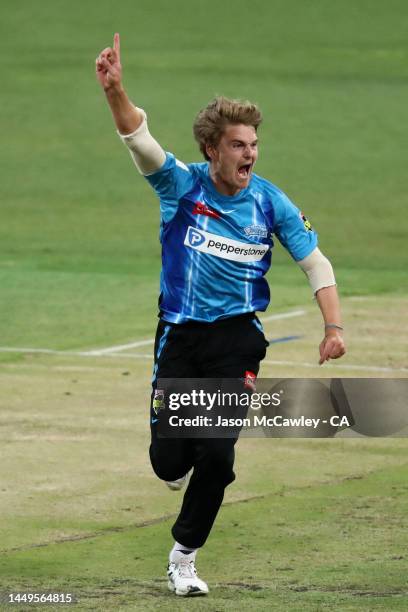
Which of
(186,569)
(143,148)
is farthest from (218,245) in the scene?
(186,569)

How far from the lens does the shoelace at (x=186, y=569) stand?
26.3 feet

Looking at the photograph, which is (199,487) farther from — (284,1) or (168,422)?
(284,1)

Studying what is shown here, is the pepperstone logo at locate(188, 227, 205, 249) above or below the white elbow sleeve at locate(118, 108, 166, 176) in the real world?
below

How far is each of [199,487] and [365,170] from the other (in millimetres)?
23780

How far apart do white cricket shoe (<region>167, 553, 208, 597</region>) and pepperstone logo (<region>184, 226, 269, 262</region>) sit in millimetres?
1528

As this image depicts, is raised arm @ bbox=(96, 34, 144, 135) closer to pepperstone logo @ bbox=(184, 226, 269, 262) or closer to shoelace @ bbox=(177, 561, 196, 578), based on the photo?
pepperstone logo @ bbox=(184, 226, 269, 262)

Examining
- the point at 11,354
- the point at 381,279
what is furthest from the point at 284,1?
the point at 11,354

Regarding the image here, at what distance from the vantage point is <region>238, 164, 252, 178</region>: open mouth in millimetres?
7992

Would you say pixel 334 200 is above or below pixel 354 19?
below

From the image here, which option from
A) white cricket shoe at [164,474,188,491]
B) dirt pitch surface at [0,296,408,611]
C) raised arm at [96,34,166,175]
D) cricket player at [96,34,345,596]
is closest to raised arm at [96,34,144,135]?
raised arm at [96,34,166,175]

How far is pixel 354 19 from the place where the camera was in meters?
45.5

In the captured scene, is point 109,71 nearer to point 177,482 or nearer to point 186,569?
point 177,482

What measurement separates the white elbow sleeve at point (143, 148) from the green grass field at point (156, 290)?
212 centimetres

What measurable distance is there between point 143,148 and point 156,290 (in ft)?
39.1
